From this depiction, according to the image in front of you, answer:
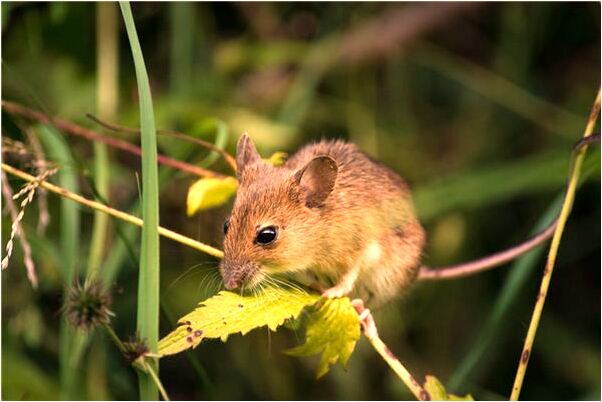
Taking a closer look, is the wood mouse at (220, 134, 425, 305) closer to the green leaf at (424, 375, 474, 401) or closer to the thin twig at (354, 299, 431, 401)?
the thin twig at (354, 299, 431, 401)

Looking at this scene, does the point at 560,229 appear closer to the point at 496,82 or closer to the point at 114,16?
the point at 114,16

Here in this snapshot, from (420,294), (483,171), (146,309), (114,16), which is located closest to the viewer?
(146,309)

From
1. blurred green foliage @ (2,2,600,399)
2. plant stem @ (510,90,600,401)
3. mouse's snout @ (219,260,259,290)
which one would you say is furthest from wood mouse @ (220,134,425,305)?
blurred green foliage @ (2,2,600,399)

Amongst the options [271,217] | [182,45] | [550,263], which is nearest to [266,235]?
[271,217]

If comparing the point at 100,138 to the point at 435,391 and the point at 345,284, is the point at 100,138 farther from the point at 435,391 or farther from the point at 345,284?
the point at 435,391

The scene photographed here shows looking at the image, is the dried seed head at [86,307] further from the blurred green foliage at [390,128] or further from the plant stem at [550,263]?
the blurred green foliage at [390,128]

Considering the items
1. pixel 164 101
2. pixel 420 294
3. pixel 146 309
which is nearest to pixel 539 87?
pixel 420 294
